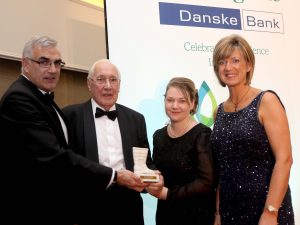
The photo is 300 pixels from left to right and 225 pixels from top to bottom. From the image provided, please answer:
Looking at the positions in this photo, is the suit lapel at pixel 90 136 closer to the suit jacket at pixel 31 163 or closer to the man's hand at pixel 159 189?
the suit jacket at pixel 31 163

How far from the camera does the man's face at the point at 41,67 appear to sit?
2.76 metres

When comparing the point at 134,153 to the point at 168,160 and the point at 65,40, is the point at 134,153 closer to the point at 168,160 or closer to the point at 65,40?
the point at 168,160

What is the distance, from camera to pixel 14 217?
2.53 m

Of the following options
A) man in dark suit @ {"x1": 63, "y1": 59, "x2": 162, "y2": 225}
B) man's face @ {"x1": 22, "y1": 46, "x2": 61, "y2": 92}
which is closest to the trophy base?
man in dark suit @ {"x1": 63, "y1": 59, "x2": 162, "y2": 225}

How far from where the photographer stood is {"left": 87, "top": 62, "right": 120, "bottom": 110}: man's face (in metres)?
2.97

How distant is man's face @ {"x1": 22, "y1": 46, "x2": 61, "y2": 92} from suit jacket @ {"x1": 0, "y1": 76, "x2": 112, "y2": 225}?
15 cm

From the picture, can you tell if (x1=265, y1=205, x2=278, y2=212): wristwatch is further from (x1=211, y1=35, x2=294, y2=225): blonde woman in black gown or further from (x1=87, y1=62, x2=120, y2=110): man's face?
(x1=87, y1=62, x2=120, y2=110): man's face

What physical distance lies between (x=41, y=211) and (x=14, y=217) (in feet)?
0.53

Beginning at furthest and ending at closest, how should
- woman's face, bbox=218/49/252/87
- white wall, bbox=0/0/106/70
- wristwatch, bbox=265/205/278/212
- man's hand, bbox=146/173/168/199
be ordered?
1. white wall, bbox=0/0/106/70
2. man's hand, bbox=146/173/168/199
3. woman's face, bbox=218/49/252/87
4. wristwatch, bbox=265/205/278/212

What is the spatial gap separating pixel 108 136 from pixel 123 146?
13 centimetres

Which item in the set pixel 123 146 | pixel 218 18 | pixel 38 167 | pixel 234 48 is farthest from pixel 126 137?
pixel 218 18

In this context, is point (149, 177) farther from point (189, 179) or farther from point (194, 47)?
point (194, 47)

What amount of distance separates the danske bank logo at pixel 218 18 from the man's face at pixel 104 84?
1.31 metres

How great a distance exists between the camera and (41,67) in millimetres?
2762
